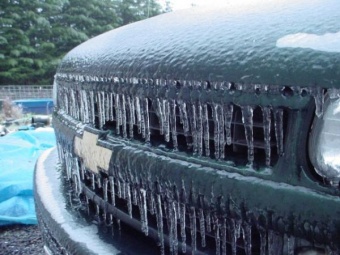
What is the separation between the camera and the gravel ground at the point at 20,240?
10.5 ft

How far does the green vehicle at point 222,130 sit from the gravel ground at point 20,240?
1632mm

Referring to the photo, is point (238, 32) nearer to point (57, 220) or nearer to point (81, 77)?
point (81, 77)

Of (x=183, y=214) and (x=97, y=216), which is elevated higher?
(x=183, y=214)

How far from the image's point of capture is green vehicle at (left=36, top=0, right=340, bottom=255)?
93cm

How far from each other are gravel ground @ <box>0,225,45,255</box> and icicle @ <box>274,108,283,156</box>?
256cm

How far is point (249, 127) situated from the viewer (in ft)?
3.43

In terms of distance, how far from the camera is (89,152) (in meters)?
1.72

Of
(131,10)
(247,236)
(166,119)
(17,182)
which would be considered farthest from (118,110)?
(131,10)

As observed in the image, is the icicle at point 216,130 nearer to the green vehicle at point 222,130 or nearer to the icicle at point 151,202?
the green vehicle at point 222,130

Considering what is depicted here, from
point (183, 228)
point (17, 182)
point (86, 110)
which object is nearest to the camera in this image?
point (183, 228)

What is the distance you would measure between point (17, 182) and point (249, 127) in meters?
3.41

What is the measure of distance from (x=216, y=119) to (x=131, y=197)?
0.58 metres

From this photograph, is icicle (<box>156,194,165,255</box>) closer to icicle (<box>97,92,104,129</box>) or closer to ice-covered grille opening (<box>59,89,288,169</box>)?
ice-covered grille opening (<box>59,89,288,169</box>)

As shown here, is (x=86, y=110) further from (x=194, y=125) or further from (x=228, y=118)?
(x=228, y=118)
